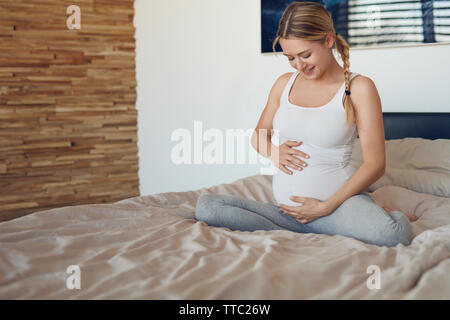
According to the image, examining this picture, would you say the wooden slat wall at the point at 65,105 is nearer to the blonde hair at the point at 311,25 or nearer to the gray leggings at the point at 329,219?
the gray leggings at the point at 329,219

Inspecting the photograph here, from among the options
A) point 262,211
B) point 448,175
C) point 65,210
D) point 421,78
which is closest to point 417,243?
point 262,211

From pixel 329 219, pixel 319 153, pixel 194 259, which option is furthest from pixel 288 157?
pixel 194 259

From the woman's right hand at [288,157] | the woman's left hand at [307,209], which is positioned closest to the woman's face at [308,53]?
the woman's right hand at [288,157]

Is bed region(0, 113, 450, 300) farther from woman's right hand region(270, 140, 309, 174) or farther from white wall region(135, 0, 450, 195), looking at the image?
white wall region(135, 0, 450, 195)

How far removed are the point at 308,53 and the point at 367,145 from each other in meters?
0.35

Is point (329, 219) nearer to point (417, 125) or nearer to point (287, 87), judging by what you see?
point (287, 87)

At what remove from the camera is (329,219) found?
58.9 inches

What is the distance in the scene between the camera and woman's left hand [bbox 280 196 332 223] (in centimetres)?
148

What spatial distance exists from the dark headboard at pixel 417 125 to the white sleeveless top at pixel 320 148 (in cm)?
97

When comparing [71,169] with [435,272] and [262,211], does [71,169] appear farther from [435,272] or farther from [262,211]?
[435,272]

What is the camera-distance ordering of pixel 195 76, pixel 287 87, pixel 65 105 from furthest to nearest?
pixel 195 76 → pixel 65 105 → pixel 287 87

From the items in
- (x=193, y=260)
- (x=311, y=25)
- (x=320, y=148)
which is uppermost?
(x=311, y=25)

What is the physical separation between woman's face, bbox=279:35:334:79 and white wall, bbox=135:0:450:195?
1240 mm
